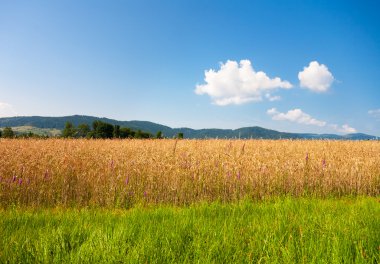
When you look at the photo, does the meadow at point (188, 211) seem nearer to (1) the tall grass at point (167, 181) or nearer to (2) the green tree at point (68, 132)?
(1) the tall grass at point (167, 181)

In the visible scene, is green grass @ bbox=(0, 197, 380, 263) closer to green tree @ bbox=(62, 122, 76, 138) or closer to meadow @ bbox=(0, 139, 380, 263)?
meadow @ bbox=(0, 139, 380, 263)

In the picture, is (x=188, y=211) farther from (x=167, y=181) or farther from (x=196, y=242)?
(x=167, y=181)

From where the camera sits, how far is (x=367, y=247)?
3.06 meters

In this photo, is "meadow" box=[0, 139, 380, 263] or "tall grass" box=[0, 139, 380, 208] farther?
"tall grass" box=[0, 139, 380, 208]

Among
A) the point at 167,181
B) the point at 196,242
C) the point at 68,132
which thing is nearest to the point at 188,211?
the point at 196,242

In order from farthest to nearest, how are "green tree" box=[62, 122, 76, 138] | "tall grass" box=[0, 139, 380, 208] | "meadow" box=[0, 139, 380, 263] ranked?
"green tree" box=[62, 122, 76, 138], "tall grass" box=[0, 139, 380, 208], "meadow" box=[0, 139, 380, 263]

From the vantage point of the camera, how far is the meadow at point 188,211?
294 cm

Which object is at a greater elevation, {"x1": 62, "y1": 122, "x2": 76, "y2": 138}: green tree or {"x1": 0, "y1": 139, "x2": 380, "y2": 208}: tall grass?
{"x1": 62, "y1": 122, "x2": 76, "y2": 138}: green tree

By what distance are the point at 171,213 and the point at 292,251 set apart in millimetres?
2292

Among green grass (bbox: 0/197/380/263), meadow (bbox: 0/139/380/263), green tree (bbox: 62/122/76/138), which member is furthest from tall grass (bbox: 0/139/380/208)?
green tree (bbox: 62/122/76/138)

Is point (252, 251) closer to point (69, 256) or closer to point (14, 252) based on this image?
point (69, 256)

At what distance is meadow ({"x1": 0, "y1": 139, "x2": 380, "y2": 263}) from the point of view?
2938 mm

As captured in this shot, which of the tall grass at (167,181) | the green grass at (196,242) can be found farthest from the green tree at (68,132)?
the green grass at (196,242)

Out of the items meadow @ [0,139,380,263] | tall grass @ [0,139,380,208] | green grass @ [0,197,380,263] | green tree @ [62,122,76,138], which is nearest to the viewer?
green grass @ [0,197,380,263]
